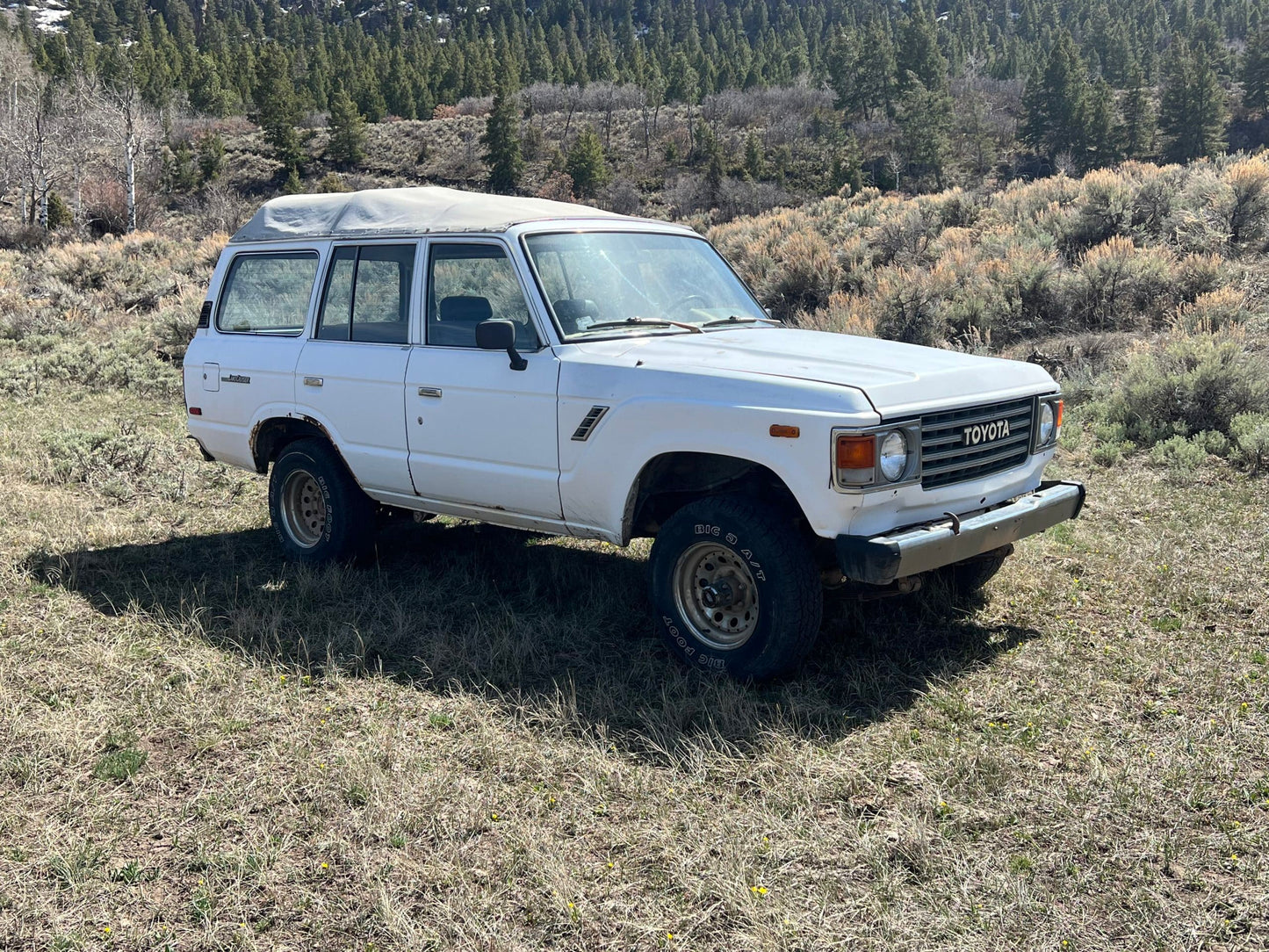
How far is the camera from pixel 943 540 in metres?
4.11

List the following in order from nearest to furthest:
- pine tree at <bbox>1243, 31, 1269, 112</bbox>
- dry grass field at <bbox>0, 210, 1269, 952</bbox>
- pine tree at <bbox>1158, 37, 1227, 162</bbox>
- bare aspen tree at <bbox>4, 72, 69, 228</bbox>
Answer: dry grass field at <bbox>0, 210, 1269, 952</bbox>
bare aspen tree at <bbox>4, 72, 69, 228</bbox>
pine tree at <bbox>1158, 37, 1227, 162</bbox>
pine tree at <bbox>1243, 31, 1269, 112</bbox>

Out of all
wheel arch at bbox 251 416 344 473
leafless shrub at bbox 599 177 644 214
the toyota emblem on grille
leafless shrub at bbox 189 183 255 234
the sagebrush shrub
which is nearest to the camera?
the toyota emblem on grille

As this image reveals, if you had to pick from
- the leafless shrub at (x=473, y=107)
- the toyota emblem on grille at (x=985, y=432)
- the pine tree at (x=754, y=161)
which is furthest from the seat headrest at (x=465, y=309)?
the leafless shrub at (x=473, y=107)

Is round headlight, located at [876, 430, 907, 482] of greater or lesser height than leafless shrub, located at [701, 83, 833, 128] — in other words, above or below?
below

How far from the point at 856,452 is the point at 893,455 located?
8.0 inches

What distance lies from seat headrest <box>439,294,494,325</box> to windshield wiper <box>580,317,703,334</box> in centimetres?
57

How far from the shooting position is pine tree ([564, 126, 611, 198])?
193ft

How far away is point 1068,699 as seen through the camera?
14.0ft

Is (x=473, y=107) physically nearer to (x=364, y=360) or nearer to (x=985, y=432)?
(x=364, y=360)

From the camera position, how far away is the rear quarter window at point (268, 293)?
6.20m

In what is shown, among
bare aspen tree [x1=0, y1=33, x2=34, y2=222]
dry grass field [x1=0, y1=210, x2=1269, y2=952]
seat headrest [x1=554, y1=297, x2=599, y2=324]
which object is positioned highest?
bare aspen tree [x1=0, y1=33, x2=34, y2=222]

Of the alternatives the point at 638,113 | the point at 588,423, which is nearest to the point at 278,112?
the point at 638,113

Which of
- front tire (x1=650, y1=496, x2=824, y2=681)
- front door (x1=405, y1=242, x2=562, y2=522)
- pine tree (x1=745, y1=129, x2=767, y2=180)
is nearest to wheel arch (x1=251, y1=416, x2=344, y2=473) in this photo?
front door (x1=405, y1=242, x2=562, y2=522)

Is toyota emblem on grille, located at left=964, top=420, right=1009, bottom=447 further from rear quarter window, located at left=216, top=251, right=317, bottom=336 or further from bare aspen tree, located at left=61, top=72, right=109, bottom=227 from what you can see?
bare aspen tree, located at left=61, top=72, right=109, bottom=227
